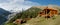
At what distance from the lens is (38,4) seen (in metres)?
6.04

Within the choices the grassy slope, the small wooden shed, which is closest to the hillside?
the grassy slope

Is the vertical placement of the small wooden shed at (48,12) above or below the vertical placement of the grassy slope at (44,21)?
above

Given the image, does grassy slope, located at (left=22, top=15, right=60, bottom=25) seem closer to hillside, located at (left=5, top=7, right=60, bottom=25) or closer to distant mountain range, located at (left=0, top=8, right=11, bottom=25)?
hillside, located at (left=5, top=7, right=60, bottom=25)

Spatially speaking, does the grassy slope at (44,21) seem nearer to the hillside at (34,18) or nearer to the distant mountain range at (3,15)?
the hillside at (34,18)

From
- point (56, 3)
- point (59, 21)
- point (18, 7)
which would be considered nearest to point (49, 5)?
point (56, 3)

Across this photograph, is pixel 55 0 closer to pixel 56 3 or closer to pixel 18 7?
pixel 56 3

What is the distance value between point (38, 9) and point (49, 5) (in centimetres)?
49

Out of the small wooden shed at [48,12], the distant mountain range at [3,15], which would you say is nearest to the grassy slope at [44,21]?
the small wooden shed at [48,12]

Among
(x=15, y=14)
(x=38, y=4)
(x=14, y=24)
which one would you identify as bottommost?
(x=14, y=24)

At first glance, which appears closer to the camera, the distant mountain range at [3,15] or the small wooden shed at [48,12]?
the small wooden shed at [48,12]

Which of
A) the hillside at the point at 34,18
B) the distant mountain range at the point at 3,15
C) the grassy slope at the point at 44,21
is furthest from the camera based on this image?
the distant mountain range at the point at 3,15

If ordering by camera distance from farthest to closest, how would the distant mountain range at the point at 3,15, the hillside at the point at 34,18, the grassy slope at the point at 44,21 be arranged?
1. the distant mountain range at the point at 3,15
2. the hillside at the point at 34,18
3. the grassy slope at the point at 44,21

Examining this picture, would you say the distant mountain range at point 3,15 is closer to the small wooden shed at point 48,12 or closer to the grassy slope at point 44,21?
the grassy slope at point 44,21

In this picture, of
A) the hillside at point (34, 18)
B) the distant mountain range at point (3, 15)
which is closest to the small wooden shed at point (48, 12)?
the hillside at point (34, 18)
